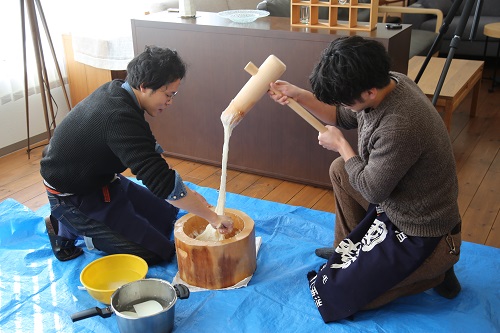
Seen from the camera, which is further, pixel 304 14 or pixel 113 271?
pixel 304 14

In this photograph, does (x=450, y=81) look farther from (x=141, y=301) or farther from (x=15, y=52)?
(x=15, y=52)

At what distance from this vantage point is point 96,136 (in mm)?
1726

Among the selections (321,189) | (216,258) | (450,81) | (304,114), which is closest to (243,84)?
(321,189)

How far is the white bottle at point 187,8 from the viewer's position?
267 cm

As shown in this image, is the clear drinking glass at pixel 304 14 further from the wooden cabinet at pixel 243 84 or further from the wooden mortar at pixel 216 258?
the wooden mortar at pixel 216 258

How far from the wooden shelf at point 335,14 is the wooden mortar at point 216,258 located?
103 centimetres

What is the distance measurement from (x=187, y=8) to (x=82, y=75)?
0.98 m

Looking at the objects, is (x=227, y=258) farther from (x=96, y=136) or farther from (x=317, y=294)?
(x=96, y=136)

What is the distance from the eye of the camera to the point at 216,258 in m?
1.77

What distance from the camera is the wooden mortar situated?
1760mm

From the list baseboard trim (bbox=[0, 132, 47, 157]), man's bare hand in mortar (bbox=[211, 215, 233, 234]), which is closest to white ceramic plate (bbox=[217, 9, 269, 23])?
man's bare hand in mortar (bbox=[211, 215, 233, 234])

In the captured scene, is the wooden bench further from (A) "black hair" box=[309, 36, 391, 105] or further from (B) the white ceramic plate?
(A) "black hair" box=[309, 36, 391, 105]

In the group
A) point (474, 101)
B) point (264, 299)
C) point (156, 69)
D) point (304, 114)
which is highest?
point (156, 69)

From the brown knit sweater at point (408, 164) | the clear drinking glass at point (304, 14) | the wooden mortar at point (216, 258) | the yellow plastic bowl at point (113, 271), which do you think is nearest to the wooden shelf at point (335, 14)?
the clear drinking glass at point (304, 14)
